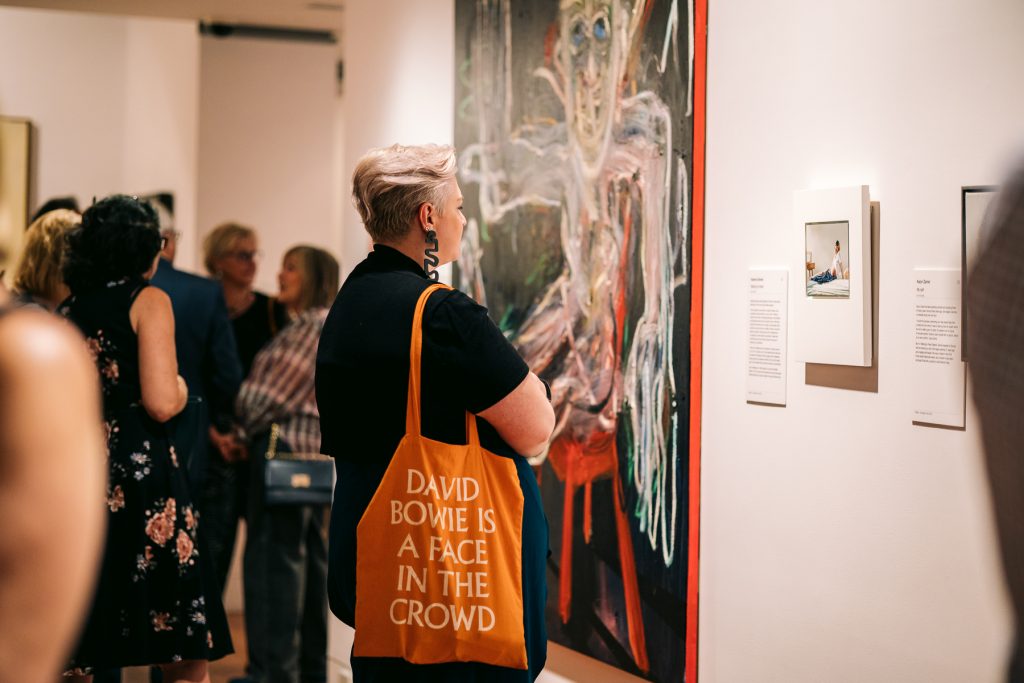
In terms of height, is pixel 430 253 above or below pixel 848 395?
above

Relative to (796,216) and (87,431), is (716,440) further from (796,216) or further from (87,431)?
(87,431)

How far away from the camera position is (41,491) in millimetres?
976

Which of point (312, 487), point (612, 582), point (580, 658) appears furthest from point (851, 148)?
point (312, 487)

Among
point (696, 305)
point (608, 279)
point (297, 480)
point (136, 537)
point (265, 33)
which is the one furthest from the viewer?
point (265, 33)

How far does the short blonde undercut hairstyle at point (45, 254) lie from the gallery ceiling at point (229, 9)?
1.97 meters

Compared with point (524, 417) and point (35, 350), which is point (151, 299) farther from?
point (35, 350)

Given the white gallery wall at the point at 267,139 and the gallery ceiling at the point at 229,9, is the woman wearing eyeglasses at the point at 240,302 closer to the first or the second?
the gallery ceiling at the point at 229,9

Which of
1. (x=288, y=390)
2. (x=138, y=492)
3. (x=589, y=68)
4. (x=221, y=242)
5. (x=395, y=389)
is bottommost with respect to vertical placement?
(x=138, y=492)

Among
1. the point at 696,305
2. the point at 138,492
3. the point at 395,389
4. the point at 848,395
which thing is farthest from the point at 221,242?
the point at 848,395

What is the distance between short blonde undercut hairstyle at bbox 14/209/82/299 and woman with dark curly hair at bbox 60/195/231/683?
0.72m

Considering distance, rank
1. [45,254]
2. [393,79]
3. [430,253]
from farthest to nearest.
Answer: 1. [393,79]
2. [45,254]
3. [430,253]

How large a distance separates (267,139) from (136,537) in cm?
446

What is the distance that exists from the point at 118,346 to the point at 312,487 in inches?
57.0

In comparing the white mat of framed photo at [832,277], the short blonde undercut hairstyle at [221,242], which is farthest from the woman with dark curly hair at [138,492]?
the short blonde undercut hairstyle at [221,242]
